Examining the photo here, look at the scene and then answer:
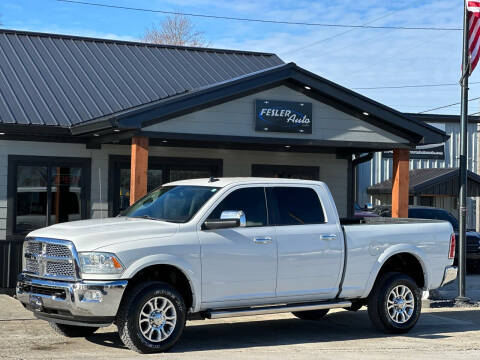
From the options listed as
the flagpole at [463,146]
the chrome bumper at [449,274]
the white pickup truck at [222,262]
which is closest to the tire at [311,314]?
the white pickup truck at [222,262]

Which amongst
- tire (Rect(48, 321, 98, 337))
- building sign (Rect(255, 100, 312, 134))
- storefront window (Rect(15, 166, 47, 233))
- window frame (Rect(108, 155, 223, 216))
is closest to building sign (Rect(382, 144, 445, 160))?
window frame (Rect(108, 155, 223, 216))

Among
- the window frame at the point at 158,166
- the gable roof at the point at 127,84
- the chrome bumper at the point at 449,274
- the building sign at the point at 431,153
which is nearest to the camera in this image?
the chrome bumper at the point at 449,274

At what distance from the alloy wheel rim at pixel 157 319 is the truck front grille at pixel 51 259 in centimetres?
89

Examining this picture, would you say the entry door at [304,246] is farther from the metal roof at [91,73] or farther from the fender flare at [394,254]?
the metal roof at [91,73]

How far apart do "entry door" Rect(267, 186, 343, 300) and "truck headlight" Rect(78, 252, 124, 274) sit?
2143mm

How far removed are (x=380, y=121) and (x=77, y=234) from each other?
326 inches

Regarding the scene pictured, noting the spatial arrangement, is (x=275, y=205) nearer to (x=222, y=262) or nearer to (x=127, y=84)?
(x=222, y=262)

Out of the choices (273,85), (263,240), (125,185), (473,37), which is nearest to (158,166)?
(125,185)

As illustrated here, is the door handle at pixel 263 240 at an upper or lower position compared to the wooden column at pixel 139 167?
lower

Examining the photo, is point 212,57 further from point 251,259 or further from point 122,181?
point 251,259

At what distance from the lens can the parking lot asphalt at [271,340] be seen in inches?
349

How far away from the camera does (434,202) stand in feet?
101

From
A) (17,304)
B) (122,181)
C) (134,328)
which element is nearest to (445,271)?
(134,328)

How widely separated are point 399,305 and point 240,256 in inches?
104
